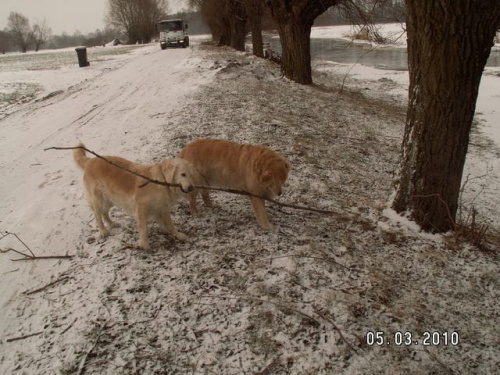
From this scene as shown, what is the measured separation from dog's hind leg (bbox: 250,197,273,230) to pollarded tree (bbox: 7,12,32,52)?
110m

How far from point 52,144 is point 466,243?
28.9 ft

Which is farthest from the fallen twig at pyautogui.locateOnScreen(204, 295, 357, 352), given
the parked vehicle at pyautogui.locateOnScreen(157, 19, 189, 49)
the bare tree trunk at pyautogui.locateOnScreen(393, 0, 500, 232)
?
the parked vehicle at pyautogui.locateOnScreen(157, 19, 189, 49)

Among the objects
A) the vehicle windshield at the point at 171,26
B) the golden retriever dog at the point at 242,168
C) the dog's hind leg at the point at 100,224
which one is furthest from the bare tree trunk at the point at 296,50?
the vehicle windshield at the point at 171,26

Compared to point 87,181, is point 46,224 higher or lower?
lower

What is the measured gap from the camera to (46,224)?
4930 mm

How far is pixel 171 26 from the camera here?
38781mm

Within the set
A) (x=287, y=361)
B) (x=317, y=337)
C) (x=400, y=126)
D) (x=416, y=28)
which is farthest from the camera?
(x=400, y=126)

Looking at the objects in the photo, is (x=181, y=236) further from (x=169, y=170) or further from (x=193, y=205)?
(x=169, y=170)

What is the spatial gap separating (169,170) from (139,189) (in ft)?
1.48

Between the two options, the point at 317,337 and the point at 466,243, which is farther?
the point at 466,243

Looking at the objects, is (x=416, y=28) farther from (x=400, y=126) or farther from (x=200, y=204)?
(x=400, y=126)

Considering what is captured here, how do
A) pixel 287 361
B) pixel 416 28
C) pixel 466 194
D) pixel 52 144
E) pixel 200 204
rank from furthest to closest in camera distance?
pixel 52 144 → pixel 466 194 → pixel 200 204 → pixel 416 28 → pixel 287 361

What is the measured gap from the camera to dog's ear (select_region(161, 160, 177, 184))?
3708mm

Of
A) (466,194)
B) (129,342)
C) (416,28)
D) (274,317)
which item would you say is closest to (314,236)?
(274,317)
